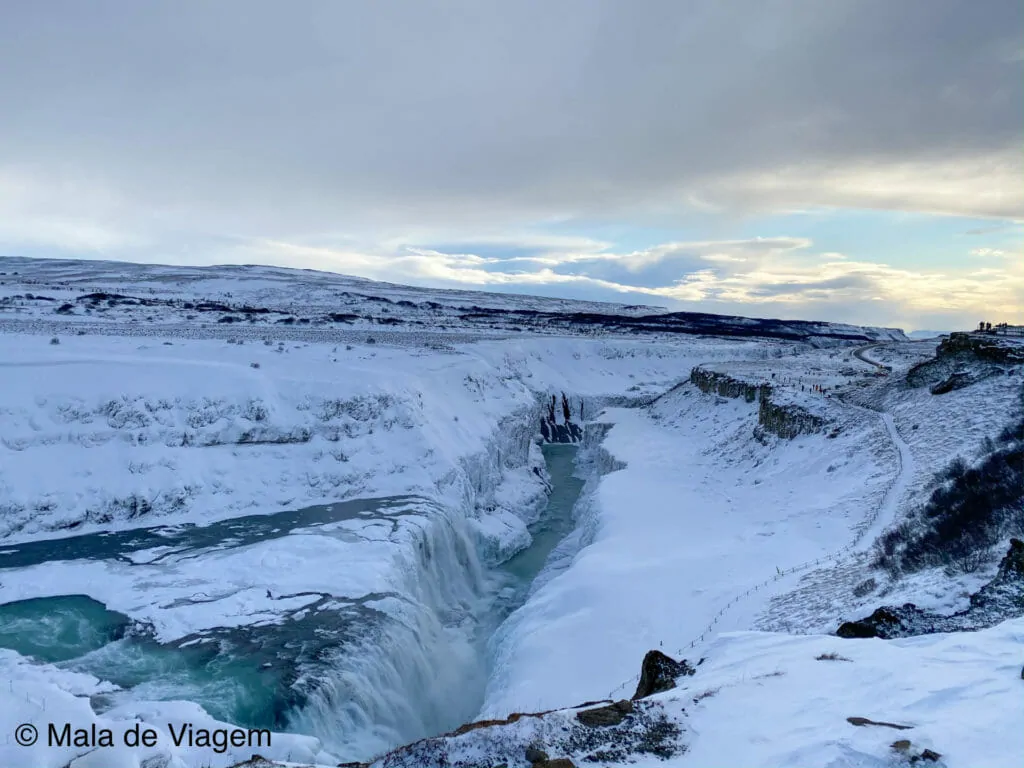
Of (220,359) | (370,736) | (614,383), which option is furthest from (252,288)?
(370,736)

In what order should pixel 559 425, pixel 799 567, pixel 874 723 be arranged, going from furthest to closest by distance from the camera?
pixel 559 425 → pixel 799 567 → pixel 874 723

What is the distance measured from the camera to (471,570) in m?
25.5

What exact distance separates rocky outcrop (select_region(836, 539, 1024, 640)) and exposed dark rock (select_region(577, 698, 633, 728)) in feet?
17.5

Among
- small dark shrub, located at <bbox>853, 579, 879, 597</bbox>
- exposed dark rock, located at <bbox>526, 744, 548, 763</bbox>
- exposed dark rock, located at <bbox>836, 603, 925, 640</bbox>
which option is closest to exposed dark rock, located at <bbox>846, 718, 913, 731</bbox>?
exposed dark rock, located at <bbox>526, 744, 548, 763</bbox>

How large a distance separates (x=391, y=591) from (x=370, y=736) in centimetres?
480

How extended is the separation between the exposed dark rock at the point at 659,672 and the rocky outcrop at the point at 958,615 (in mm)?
3252

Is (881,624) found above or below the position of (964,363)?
below

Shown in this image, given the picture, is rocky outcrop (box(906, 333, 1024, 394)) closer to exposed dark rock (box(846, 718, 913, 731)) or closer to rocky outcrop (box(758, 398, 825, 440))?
rocky outcrop (box(758, 398, 825, 440))

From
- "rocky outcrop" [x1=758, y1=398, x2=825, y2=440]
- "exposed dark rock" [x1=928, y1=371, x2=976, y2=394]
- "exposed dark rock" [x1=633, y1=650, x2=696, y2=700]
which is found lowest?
"exposed dark rock" [x1=633, y1=650, x2=696, y2=700]

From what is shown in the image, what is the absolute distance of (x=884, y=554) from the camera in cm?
1661

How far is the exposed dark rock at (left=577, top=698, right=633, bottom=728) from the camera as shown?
28.3 feet

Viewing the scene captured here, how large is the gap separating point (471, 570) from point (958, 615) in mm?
17697

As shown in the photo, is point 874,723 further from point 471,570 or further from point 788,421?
point 788,421

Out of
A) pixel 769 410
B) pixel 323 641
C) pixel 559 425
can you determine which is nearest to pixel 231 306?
pixel 559 425
